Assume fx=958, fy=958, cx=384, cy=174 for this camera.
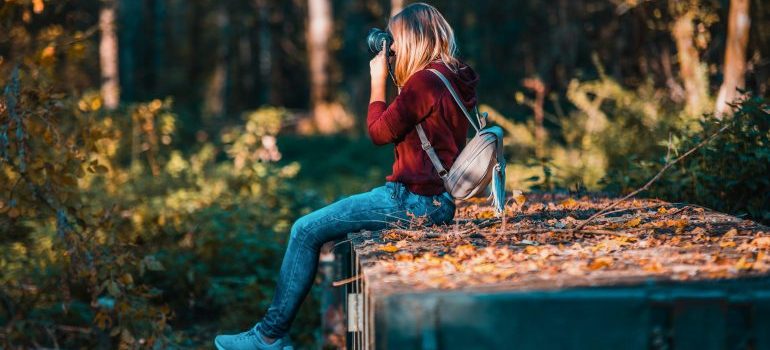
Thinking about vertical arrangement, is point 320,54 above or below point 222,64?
below

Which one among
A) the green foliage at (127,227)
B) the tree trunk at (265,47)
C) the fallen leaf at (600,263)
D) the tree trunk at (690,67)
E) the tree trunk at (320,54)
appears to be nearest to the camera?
the fallen leaf at (600,263)

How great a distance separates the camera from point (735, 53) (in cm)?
895

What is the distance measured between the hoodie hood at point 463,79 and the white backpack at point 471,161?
0.19 feet

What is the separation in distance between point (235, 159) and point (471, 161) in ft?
24.2

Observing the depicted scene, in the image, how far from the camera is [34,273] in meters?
7.66

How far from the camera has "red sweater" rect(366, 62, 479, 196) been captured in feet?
15.2

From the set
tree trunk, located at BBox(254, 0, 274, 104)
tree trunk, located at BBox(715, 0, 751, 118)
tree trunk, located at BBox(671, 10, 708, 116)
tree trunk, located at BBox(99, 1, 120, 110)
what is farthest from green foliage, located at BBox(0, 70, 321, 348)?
tree trunk, located at BBox(254, 0, 274, 104)

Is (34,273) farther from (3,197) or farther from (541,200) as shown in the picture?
(541,200)

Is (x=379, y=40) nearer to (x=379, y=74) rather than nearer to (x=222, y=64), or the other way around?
(x=379, y=74)

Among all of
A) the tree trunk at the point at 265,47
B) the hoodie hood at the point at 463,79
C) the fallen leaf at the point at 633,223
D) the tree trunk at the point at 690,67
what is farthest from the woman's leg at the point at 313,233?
the tree trunk at the point at 265,47

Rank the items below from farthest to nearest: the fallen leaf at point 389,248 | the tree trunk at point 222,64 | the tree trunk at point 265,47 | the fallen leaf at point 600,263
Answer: the tree trunk at point 265,47
the tree trunk at point 222,64
the fallen leaf at point 389,248
the fallen leaf at point 600,263

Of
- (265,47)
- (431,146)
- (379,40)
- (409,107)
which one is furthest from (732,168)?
(265,47)

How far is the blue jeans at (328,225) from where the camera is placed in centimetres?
474

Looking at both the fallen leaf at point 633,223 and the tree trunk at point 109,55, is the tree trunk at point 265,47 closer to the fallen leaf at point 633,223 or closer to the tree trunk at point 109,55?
the tree trunk at point 109,55
